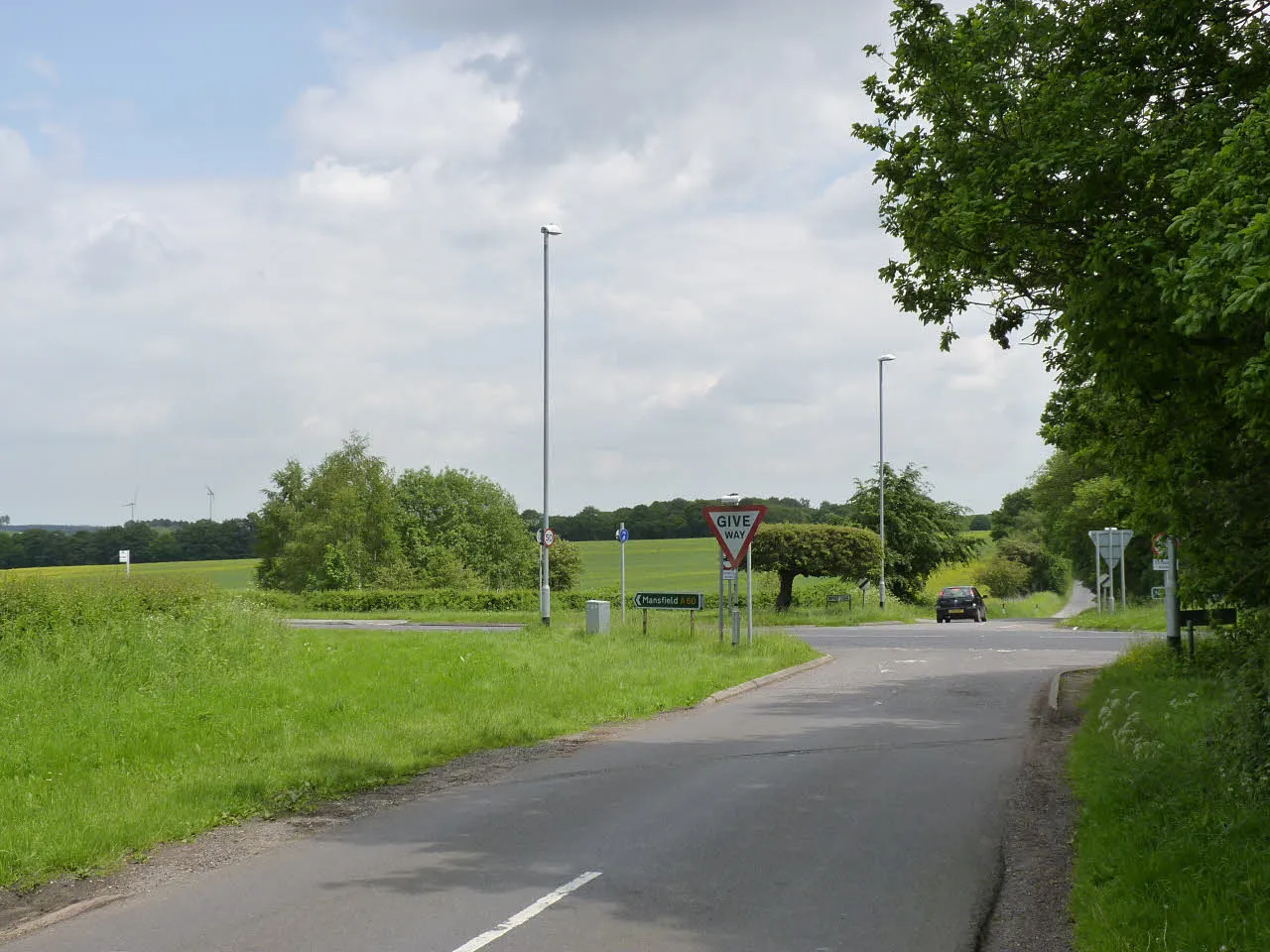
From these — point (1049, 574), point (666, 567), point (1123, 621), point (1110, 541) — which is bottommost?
point (1123, 621)

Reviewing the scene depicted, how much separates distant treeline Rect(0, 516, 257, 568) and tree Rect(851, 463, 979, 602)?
4719cm

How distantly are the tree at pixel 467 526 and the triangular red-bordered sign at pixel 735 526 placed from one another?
165ft

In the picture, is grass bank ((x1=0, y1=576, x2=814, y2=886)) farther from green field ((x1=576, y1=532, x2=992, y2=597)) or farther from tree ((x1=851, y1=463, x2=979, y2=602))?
green field ((x1=576, y1=532, x2=992, y2=597))

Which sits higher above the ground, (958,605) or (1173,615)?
(1173,615)

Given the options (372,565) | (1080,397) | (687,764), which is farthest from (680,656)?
(372,565)

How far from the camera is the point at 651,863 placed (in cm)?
748

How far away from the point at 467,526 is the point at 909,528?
31.2 meters

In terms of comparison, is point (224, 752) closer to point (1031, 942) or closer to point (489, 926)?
point (489, 926)

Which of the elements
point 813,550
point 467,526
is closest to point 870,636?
point 813,550

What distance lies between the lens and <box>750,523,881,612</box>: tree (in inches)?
1626

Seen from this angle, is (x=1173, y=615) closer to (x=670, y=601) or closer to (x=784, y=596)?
(x=670, y=601)

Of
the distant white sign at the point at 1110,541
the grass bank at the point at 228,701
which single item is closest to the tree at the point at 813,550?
the distant white sign at the point at 1110,541

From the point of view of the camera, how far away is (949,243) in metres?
8.88

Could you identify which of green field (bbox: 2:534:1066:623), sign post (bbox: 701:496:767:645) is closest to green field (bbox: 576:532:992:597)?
green field (bbox: 2:534:1066:623)
